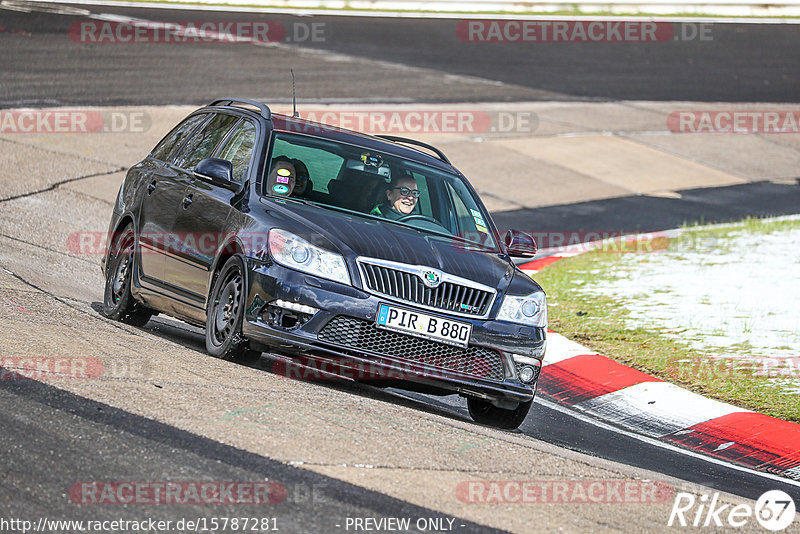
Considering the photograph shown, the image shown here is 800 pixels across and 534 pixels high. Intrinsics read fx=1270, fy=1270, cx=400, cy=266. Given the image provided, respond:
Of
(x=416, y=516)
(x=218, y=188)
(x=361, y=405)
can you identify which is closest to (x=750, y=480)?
(x=361, y=405)

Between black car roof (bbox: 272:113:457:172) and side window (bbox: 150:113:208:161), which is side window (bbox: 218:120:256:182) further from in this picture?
side window (bbox: 150:113:208:161)

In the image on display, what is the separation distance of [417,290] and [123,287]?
2892 millimetres

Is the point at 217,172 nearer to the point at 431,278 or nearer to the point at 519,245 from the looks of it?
the point at 431,278

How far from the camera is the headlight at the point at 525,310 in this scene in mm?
7711

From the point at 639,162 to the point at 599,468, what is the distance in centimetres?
1390

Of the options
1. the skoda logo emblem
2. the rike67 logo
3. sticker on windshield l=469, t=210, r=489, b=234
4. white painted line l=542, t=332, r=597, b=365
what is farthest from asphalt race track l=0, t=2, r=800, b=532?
sticker on windshield l=469, t=210, r=489, b=234

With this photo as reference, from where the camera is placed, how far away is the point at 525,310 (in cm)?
780

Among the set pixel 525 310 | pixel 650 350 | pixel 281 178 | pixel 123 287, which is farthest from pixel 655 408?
pixel 123 287

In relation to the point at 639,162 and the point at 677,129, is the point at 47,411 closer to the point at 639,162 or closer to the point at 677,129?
the point at 639,162

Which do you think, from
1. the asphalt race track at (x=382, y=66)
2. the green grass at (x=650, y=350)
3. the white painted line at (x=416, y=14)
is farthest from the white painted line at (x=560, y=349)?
the white painted line at (x=416, y=14)

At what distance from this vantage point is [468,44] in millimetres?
29297

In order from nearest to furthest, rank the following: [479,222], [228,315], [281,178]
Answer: [228,315]
[281,178]
[479,222]

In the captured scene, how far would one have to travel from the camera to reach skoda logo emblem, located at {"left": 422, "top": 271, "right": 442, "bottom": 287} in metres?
7.47

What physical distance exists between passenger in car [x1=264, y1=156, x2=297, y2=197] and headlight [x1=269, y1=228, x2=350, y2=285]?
744 millimetres
